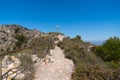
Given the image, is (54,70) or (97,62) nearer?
(54,70)

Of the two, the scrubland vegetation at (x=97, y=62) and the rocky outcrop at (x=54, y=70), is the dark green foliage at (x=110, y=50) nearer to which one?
the scrubland vegetation at (x=97, y=62)

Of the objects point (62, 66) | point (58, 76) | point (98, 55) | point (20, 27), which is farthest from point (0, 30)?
point (58, 76)

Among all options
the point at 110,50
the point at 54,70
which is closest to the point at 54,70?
the point at 54,70

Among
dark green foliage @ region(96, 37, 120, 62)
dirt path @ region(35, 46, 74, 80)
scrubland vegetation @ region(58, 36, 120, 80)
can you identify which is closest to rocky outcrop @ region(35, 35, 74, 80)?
dirt path @ region(35, 46, 74, 80)

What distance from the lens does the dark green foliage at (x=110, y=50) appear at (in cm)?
2425

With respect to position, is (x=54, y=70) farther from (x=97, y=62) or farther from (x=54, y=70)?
(x=97, y=62)

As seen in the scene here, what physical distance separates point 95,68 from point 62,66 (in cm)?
224

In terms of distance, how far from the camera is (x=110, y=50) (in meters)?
25.5

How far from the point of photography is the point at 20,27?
130 ft

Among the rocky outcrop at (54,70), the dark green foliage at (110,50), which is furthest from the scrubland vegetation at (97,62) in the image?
the rocky outcrop at (54,70)

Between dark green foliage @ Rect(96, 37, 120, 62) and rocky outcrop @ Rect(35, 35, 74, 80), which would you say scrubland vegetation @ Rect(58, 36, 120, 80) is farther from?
rocky outcrop @ Rect(35, 35, 74, 80)

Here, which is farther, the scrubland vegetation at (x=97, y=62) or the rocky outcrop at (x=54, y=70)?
the scrubland vegetation at (x=97, y=62)

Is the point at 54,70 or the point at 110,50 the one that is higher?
the point at 110,50

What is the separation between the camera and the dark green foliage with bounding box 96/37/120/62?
955 inches
